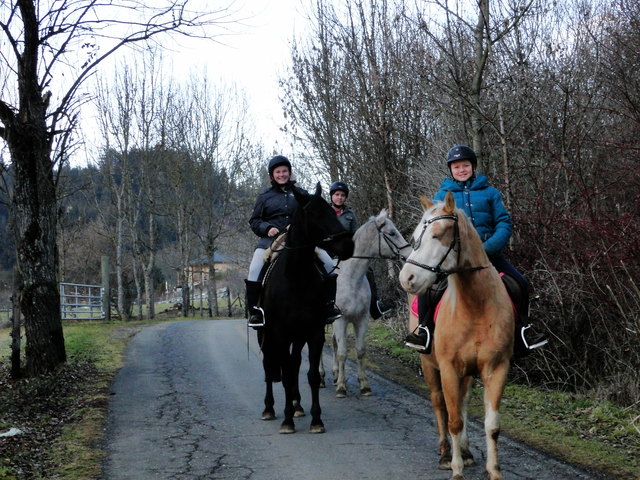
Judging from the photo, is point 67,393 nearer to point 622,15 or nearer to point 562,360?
point 562,360

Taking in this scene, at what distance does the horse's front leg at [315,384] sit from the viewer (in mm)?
7566

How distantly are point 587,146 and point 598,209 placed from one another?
147 centimetres

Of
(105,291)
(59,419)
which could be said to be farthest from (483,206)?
(105,291)

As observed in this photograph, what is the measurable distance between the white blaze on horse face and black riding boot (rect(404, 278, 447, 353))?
741 millimetres

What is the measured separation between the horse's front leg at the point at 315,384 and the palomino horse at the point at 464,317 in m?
2.29

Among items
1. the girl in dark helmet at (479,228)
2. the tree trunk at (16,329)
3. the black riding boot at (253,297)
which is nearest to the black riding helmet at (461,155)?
the girl in dark helmet at (479,228)

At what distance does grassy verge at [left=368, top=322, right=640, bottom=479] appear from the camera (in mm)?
6243

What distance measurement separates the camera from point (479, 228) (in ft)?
21.5

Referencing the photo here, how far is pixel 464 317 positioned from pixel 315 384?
2716 mm

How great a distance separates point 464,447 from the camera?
20.3 feet

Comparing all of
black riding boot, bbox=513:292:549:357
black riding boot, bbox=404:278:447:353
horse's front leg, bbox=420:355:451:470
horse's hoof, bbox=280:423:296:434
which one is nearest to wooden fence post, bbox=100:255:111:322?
horse's hoof, bbox=280:423:296:434

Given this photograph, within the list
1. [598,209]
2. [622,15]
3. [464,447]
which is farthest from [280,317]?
[622,15]

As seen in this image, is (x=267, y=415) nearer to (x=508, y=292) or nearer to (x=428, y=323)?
(x=428, y=323)

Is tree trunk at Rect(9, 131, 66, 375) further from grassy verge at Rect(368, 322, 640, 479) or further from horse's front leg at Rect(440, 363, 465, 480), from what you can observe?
horse's front leg at Rect(440, 363, 465, 480)
